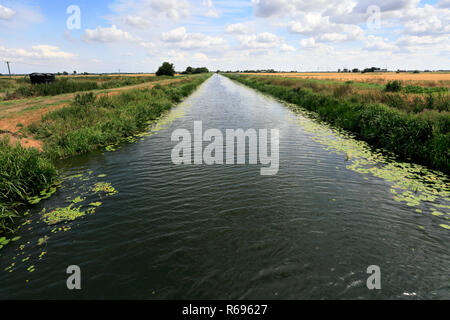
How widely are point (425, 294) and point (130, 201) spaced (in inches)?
316

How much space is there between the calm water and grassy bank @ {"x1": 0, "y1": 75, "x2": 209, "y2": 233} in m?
0.79

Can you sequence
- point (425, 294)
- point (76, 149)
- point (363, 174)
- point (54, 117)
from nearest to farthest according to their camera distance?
1. point (425, 294)
2. point (363, 174)
3. point (76, 149)
4. point (54, 117)

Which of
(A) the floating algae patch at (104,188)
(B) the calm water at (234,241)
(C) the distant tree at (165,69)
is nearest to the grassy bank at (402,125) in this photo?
(B) the calm water at (234,241)

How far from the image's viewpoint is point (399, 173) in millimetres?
9922

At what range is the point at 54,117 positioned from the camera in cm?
1584

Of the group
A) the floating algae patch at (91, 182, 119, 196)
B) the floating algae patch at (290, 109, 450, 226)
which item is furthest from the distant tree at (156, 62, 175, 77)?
the floating algae patch at (91, 182, 119, 196)

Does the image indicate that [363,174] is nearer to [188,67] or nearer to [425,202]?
[425,202]

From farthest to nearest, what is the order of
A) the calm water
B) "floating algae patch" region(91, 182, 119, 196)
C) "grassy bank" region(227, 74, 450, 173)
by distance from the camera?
1. "grassy bank" region(227, 74, 450, 173)
2. "floating algae patch" region(91, 182, 119, 196)
3. the calm water

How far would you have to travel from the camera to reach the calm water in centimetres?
461

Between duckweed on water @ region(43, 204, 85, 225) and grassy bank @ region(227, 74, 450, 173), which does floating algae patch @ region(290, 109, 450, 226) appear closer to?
grassy bank @ region(227, 74, 450, 173)

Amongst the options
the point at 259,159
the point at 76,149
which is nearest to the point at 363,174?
the point at 259,159

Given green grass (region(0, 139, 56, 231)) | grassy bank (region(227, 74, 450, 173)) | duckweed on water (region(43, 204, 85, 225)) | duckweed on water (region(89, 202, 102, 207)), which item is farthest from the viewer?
grassy bank (region(227, 74, 450, 173))

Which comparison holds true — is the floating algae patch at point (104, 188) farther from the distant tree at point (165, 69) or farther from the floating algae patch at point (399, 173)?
the distant tree at point (165, 69)

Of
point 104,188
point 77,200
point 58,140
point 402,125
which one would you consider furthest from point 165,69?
point 77,200
